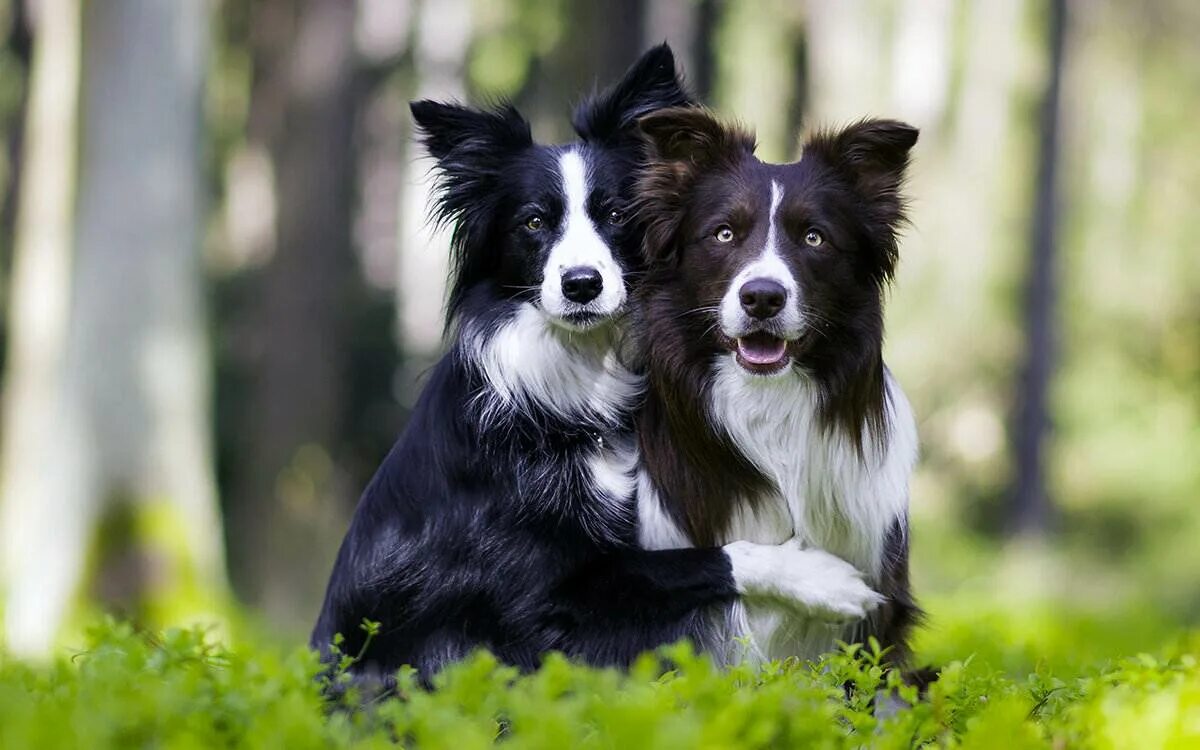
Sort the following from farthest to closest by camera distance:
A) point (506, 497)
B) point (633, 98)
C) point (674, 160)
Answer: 1. point (633, 98)
2. point (674, 160)
3. point (506, 497)

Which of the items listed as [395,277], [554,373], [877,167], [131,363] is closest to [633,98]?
[877,167]

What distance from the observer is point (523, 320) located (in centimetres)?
541

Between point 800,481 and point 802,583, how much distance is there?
374 mm

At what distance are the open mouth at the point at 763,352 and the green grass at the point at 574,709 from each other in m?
1.14

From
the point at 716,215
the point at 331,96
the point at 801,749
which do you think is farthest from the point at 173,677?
the point at 331,96

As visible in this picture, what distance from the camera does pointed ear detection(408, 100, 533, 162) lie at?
18.4 ft

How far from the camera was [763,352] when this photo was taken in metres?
4.84

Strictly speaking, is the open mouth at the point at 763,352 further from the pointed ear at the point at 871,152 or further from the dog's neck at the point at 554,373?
the pointed ear at the point at 871,152

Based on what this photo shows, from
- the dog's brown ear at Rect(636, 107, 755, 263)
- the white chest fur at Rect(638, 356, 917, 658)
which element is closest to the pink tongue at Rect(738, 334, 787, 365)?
the white chest fur at Rect(638, 356, 917, 658)

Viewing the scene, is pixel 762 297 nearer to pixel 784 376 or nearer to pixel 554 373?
pixel 784 376

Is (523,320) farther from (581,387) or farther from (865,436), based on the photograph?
(865,436)

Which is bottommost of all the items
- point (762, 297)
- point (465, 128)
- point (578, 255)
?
point (762, 297)

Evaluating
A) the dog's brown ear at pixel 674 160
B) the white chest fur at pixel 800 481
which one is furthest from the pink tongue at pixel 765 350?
the dog's brown ear at pixel 674 160

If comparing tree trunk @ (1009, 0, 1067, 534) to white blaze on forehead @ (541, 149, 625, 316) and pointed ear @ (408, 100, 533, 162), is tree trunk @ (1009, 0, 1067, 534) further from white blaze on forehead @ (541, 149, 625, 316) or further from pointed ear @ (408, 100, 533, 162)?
white blaze on forehead @ (541, 149, 625, 316)
